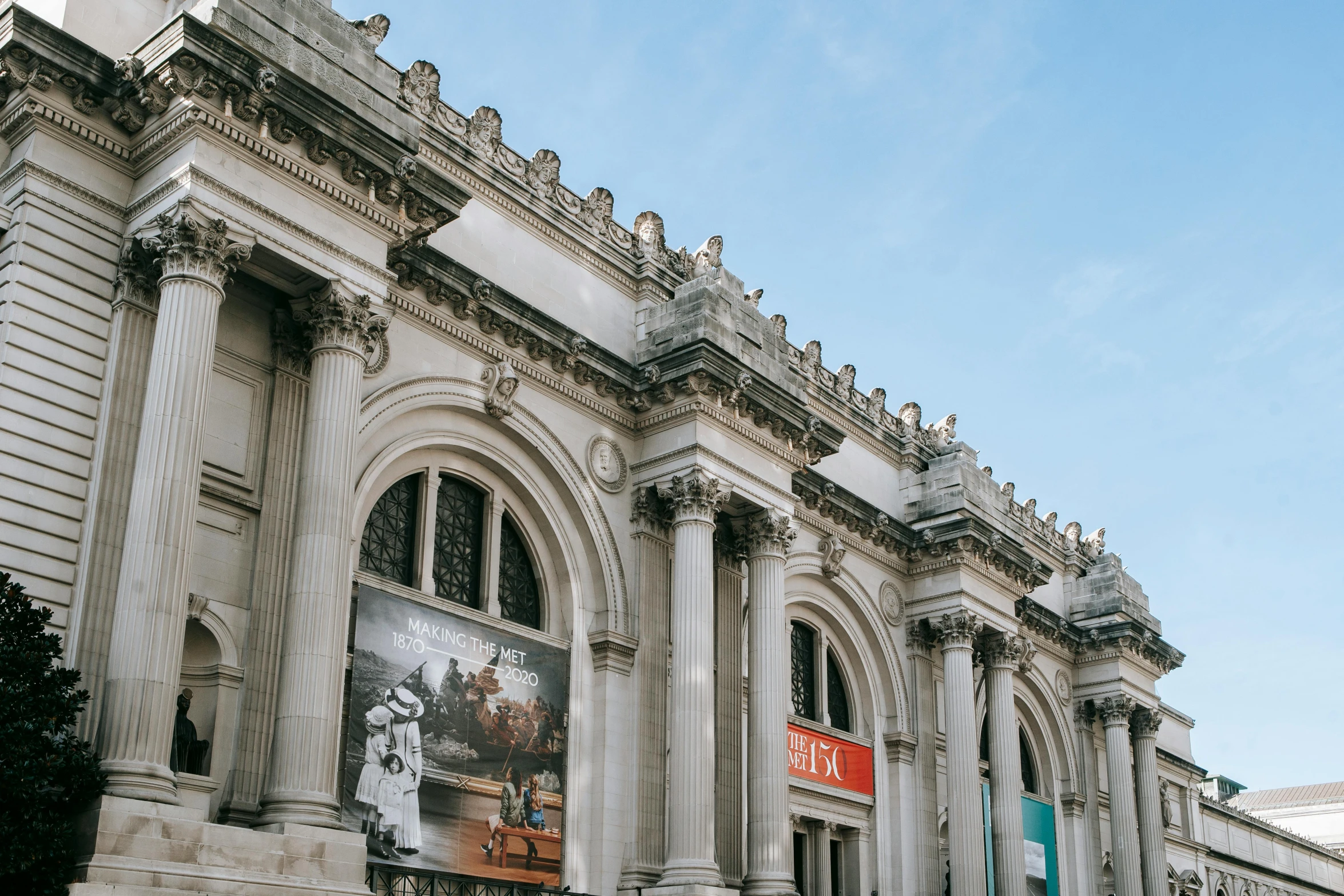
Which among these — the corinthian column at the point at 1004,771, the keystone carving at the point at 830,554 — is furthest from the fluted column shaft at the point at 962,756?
the keystone carving at the point at 830,554

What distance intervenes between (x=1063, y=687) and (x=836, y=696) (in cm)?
1237

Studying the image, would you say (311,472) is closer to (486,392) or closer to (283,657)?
(283,657)

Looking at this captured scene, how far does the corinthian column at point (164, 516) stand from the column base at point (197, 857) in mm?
393

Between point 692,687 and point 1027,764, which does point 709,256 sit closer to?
point 692,687

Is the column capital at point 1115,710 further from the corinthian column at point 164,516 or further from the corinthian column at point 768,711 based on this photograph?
the corinthian column at point 164,516

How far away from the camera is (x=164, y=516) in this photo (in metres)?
17.8

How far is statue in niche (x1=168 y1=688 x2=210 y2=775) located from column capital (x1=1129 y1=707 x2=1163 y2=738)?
33054 millimetres

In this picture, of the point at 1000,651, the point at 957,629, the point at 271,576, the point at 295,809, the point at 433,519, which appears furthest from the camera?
the point at 1000,651

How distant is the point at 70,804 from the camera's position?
51.7 ft

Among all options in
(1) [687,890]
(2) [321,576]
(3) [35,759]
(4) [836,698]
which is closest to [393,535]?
(2) [321,576]

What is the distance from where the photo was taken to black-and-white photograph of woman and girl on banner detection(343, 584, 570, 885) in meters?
22.2

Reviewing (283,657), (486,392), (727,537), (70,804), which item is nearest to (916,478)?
(727,537)

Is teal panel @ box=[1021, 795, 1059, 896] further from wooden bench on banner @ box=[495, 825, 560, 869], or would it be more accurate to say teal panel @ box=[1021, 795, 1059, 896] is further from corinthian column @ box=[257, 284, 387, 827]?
corinthian column @ box=[257, 284, 387, 827]

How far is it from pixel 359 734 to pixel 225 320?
22.5 ft
